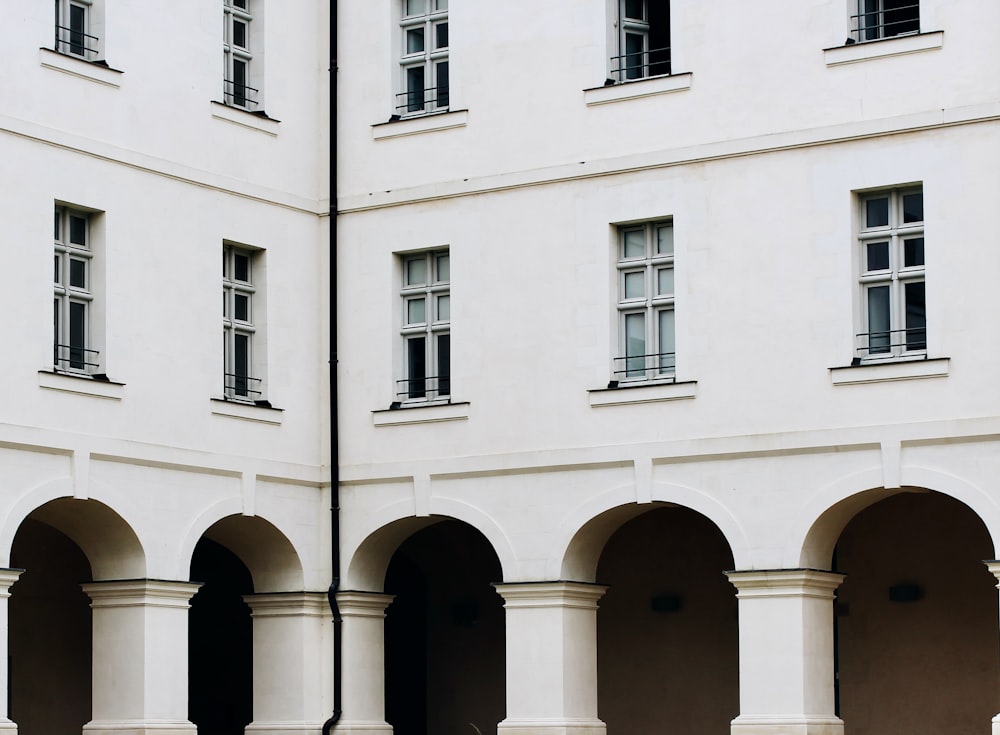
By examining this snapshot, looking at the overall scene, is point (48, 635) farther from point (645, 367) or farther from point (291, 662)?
point (645, 367)

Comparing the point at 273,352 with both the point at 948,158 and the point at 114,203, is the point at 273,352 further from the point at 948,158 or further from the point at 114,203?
the point at 948,158

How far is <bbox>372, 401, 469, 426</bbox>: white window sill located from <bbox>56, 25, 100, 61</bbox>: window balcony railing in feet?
17.6

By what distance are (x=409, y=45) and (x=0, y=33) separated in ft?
18.9

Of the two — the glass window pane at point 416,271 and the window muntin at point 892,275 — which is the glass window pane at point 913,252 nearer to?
the window muntin at point 892,275

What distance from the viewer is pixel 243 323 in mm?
29344

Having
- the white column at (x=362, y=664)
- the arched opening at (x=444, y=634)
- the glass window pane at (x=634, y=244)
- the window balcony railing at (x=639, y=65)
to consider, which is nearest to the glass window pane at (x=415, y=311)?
the glass window pane at (x=634, y=244)

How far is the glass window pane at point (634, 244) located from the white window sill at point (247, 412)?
4467 millimetres

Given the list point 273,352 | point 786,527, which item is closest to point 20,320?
point 273,352

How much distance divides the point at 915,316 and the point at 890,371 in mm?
706

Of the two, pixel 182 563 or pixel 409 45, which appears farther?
pixel 409 45

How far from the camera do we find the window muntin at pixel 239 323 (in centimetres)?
2912

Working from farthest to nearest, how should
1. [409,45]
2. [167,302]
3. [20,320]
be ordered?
[409,45] < [167,302] < [20,320]

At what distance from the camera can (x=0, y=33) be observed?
1041 inches

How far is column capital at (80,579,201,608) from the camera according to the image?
27.6m
